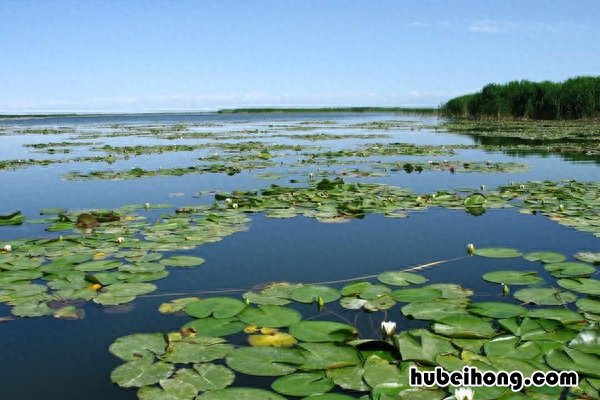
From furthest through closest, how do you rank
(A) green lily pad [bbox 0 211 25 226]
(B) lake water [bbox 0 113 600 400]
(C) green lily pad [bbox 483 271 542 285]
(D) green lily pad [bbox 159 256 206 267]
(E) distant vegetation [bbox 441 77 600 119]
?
(E) distant vegetation [bbox 441 77 600 119] → (A) green lily pad [bbox 0 211 25 226] → (D) green lily pad [bbox 159 256 206 267] → (C) green lily pad [bbox 483 271 542 285] → (B) lake water [bbox 0 113 600 400]

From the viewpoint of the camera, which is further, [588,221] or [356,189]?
[356,189]

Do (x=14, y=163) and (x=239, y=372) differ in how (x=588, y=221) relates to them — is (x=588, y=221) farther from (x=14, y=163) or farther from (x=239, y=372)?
(x=14, y=163)

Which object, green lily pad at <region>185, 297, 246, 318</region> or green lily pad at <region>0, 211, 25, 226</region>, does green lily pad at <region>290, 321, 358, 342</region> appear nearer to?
green lily pad at <region>185, 297, 246, 318</region>

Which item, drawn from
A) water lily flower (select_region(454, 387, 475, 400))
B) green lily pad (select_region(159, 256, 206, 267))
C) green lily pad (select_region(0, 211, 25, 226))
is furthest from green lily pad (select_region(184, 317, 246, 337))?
green lily pad (select_region(0, 211, 25, 226))

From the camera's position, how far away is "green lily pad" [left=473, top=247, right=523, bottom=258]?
12.7ft

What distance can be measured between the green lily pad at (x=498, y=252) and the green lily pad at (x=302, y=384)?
2329 millimetres

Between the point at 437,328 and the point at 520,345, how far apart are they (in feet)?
1.30

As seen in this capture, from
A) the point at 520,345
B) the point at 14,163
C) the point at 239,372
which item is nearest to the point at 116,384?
the point at 239,372

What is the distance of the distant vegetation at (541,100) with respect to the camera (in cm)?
2562

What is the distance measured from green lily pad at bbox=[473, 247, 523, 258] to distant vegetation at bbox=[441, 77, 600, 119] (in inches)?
1008

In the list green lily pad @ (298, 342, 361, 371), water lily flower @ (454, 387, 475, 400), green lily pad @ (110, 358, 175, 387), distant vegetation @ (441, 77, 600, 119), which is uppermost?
distant vegetation @ (441, 77, 600, 119)

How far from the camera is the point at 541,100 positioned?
92.3ft

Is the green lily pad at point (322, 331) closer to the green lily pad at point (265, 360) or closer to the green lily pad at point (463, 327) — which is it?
the green lily pad at point (265, 360)

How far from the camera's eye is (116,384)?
2.13 meters
